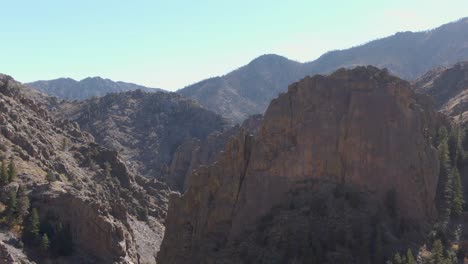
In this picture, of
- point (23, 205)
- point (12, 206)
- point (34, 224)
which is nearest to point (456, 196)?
point (34, 224)

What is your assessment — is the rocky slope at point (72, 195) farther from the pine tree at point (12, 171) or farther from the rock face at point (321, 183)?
the rock face at point (321, 183)

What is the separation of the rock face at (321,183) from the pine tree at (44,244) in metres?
19.1

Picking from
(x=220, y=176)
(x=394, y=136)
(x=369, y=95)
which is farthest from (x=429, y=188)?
(x=220, y=176)

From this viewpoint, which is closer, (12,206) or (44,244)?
(44,244)

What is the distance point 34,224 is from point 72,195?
8500mm

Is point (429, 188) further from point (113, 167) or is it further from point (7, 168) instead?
point (113, 167)

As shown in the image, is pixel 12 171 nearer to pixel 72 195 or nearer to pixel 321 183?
pixel 72 195

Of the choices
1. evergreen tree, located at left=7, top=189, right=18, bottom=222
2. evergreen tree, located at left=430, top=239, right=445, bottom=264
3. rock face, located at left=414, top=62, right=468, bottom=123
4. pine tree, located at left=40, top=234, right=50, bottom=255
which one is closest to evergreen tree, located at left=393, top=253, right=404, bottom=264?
evergreen tree, located at left=430, top=239, right=445, bottom=264

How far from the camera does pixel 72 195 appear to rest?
3440 inches

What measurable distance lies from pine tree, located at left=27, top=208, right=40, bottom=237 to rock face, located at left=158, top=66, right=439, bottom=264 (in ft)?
69.9

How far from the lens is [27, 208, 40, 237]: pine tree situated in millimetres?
79938

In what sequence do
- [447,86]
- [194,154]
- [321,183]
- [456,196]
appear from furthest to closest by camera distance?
[194,154] → [447,86] → [456,196] → [321,183]

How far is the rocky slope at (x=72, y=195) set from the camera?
3248 inches

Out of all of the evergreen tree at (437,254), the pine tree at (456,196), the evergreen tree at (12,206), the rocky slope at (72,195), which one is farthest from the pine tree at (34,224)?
the pine tree at (456,196)
